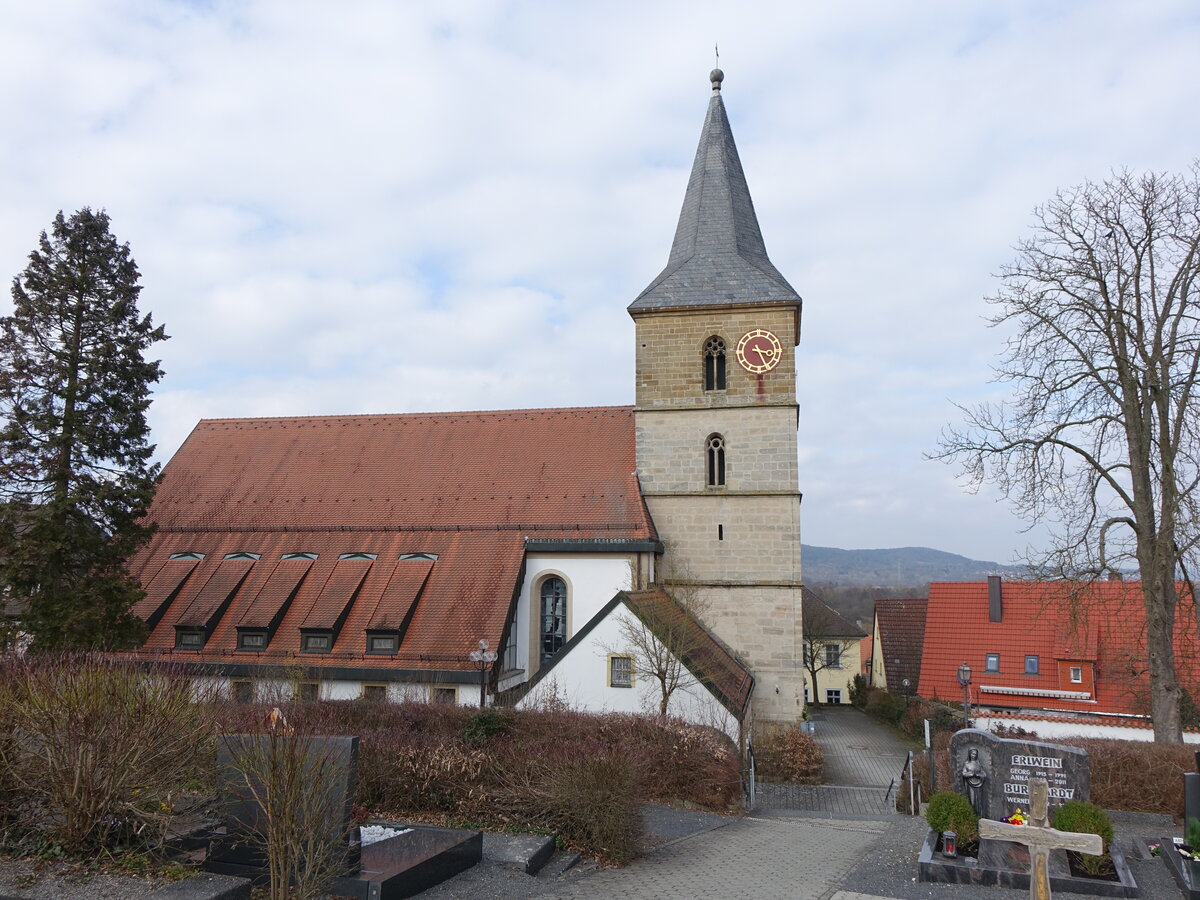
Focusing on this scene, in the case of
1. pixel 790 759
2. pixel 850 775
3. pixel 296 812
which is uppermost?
pixel 296 812

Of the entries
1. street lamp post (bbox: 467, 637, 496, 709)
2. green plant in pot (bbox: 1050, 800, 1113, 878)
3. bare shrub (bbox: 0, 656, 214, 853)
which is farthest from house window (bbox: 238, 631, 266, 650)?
green plant in pot (bbox: 1050, 800, 1113, 878)

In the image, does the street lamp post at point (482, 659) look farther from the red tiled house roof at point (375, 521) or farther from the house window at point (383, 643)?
the house window at point (383, 643)

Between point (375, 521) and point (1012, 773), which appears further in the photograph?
point (375, 521)

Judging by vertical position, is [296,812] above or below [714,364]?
below

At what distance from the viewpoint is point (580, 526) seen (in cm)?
2147

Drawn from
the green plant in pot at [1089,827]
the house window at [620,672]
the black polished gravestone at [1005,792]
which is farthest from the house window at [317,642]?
the green plant in pot at [1089,827]

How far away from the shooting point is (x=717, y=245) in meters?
23.3

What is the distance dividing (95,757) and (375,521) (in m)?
16.0

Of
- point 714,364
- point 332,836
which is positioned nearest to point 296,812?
point 332,836

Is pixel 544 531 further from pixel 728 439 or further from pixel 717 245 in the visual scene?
pixel 717 245

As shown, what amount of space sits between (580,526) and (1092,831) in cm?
1374

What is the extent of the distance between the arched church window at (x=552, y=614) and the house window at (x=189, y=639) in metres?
8.34

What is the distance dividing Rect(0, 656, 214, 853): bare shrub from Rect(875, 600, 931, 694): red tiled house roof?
102 ft

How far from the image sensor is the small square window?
19.6 meters
